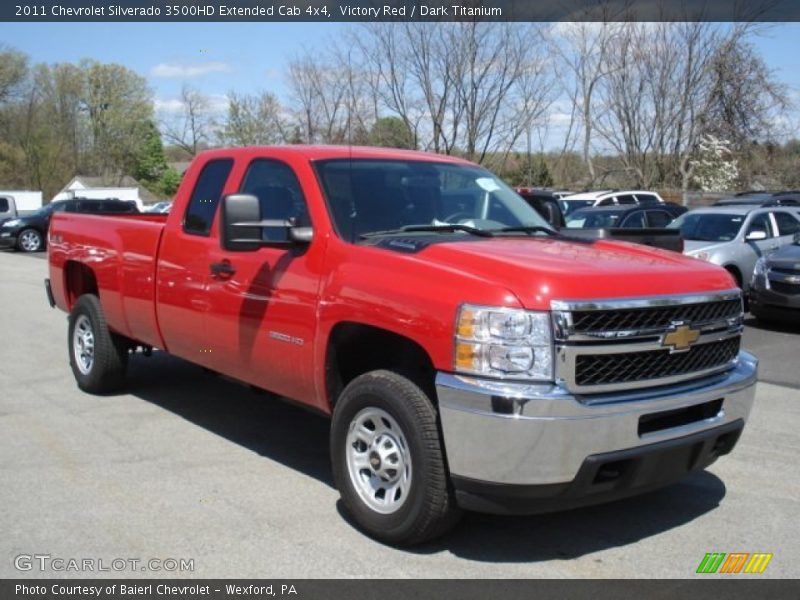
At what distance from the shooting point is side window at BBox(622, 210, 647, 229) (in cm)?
1662

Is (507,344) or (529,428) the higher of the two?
(507,344)

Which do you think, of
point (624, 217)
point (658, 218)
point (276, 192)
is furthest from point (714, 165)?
point (276, 192)

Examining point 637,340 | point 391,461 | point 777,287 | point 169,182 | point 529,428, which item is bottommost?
point 777,287

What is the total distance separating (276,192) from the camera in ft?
17.5

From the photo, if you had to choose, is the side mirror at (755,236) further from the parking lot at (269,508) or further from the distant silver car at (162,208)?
the distant silver car at (162,208)

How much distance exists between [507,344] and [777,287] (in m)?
9.34

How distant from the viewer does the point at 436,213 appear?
5.15 m

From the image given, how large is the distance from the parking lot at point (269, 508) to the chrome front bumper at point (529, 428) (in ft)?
1.97

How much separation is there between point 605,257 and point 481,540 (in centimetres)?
161

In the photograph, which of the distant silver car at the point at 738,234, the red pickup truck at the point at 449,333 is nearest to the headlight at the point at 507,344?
the red pickup truck at the point at 449,333

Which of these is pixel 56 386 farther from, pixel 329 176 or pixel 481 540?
pixel 481 540

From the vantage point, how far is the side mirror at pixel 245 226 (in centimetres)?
465

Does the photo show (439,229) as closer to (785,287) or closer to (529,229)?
(529,229)
